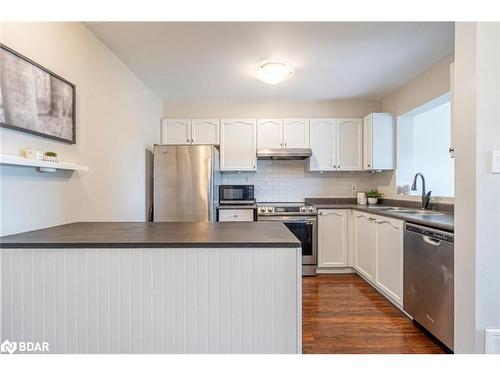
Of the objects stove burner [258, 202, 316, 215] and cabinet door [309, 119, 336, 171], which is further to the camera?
cabinet door [309, 119, 336, 171]

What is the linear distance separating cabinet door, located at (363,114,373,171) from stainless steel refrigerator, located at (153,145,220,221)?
82.8 inches

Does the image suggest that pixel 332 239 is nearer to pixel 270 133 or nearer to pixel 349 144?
pixel 349 144

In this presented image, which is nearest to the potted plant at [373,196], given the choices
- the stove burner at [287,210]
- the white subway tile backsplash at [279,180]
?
the white subway tile backsplash at [279,180]

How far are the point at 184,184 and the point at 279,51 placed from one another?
1738mm

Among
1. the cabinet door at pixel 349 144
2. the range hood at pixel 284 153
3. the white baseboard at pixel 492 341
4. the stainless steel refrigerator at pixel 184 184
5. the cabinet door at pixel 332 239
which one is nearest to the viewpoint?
the white baseboard at pixel 492 341

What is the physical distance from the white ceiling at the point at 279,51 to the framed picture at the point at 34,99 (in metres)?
0.69

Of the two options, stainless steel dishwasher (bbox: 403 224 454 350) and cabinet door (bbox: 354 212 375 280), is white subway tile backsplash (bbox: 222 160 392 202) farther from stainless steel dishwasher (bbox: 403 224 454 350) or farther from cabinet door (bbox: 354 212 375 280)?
stainless steel dishwasher (bbox: 403 224 454 350)

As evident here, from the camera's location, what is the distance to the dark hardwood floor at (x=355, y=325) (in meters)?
1.93

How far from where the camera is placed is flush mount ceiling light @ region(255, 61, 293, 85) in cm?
254

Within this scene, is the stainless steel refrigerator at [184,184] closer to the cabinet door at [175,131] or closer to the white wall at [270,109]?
the cabinet door at [175,131]

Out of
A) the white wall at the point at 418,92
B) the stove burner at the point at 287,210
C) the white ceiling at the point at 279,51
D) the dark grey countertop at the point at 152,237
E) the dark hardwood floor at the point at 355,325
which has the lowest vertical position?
the dark hardwood floor at the point at 355,325

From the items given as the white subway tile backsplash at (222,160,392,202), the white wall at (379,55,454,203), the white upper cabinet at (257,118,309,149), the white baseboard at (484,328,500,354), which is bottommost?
the white baseboard at (484,328,500,354)

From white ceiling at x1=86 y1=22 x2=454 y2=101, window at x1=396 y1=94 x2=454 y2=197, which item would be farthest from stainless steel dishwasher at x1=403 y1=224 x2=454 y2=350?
Answer: white ceiling at x1=86 y1=22 x2=454 y2=101
